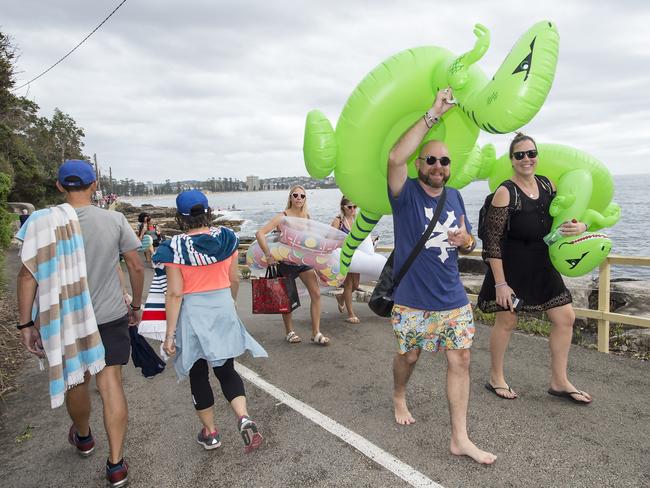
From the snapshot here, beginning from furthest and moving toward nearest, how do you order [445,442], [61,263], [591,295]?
[591,295], [445,442], [61,263]

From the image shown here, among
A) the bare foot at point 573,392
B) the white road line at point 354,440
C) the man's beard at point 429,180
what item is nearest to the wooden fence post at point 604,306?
the bare foot at point 573,392

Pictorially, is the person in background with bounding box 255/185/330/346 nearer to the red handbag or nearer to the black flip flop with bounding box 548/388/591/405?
the red handbag

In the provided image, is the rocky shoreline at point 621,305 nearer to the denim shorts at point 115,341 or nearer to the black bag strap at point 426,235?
the black bag strap at point 426,235

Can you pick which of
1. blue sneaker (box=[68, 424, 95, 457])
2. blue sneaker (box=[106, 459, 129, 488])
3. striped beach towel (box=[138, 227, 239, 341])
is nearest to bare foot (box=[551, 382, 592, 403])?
striped beach towel (box=[138, 227, 239, 341])

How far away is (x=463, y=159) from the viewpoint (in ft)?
10.4

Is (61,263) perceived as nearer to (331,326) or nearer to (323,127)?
(323,127)

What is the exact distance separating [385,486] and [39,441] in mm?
2646

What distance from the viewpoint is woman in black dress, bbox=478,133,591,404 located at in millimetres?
3213

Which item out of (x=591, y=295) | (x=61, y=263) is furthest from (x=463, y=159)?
(x=591, y=295)

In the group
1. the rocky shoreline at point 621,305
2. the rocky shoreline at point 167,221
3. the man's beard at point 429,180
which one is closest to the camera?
the man's beard at point 429,180

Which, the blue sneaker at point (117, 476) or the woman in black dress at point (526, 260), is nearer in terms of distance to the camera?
the blue sneaker at point (117, 476)

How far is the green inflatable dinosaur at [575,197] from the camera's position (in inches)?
125

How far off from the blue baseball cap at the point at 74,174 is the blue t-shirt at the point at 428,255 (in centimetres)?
194

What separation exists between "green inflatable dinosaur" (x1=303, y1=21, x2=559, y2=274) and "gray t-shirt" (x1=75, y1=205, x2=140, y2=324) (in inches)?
54.1
